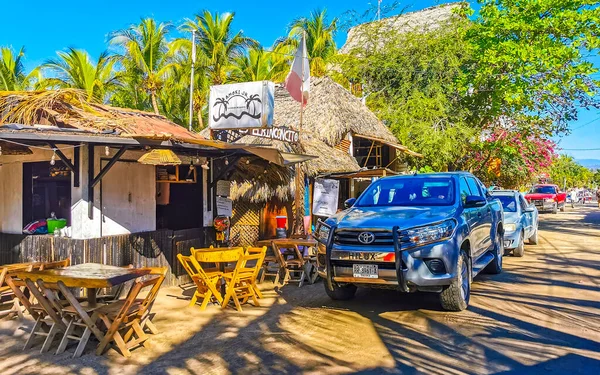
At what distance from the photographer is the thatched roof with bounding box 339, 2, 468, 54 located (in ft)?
85.8

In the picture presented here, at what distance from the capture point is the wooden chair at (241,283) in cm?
708

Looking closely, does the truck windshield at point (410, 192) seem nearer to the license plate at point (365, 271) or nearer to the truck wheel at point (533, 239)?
the license plate at point (365, 271)

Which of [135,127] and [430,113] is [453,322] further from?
[430,113]

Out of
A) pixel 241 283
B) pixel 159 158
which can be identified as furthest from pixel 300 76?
pixel 241 283

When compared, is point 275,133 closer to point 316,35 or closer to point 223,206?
point 223,206

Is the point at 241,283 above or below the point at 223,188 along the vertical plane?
below

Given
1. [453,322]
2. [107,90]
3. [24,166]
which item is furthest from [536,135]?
[107,90]

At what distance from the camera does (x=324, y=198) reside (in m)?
14.6

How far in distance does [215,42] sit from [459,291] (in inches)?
908

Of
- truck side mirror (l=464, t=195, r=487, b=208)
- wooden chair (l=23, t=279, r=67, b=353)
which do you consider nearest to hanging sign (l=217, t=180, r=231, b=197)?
wooden chair (l=23, t=279, r=67, b=353)

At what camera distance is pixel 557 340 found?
5375 mm

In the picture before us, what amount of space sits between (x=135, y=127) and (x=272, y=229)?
287 inches

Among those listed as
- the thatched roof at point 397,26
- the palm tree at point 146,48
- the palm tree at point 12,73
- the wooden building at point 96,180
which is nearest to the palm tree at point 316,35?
the thatched roof at point 397,26

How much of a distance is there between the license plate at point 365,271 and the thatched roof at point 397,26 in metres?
21.6
